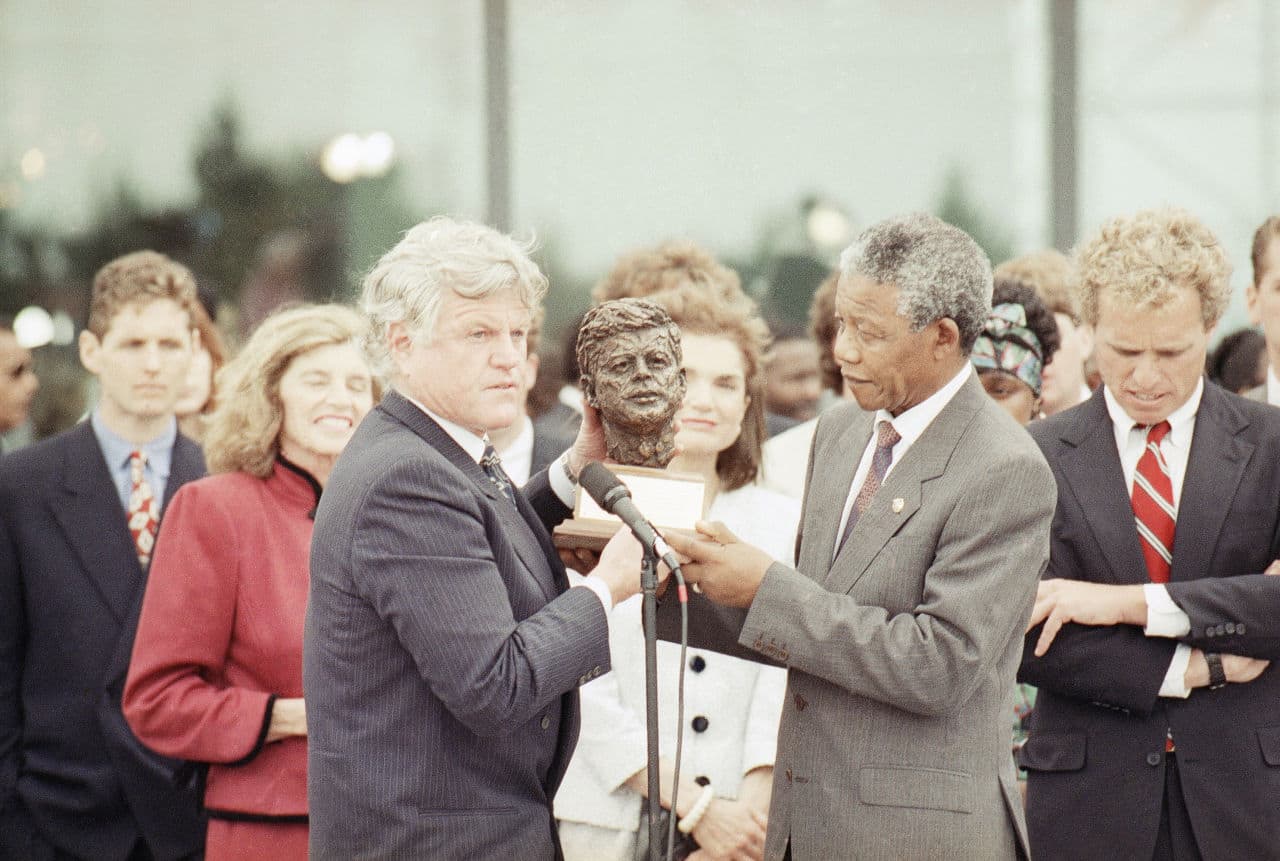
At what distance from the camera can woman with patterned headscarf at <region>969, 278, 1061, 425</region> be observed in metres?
4.12

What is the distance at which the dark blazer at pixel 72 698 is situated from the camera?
4359 mm

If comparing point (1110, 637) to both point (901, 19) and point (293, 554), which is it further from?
point (901, 19)

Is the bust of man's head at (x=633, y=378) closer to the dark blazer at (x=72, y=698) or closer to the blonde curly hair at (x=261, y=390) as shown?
the blonde curly hair at (x=261, y=390)

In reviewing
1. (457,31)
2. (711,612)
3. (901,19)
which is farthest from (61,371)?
(711,612)

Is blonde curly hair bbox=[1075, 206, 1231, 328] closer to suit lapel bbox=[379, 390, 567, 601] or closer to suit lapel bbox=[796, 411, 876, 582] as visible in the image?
suit lapel bbox=[796, 411, 876, 582]

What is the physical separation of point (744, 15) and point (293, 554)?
4.80 m

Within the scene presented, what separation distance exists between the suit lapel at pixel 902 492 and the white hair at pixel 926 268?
0.52 ft

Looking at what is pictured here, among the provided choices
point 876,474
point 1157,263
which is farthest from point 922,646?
point 1157,263

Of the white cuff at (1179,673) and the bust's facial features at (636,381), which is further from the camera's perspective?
the white cuff at (1179,673)

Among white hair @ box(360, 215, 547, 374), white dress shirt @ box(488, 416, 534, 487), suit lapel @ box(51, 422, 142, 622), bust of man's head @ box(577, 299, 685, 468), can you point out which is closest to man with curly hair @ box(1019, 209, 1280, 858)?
bust of man's head @ box(577, 299, 685, 468)

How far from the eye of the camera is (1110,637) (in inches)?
134

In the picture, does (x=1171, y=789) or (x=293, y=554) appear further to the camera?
(x=293, y=554)

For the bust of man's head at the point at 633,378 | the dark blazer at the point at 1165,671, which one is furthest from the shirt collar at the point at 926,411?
the dark blazer at the point at 1165,671

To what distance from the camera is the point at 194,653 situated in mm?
3812
